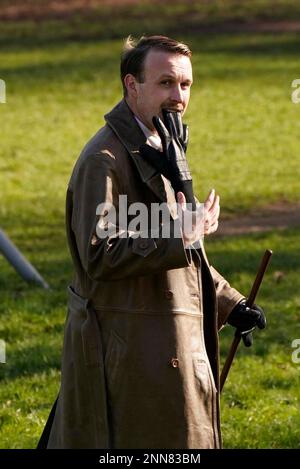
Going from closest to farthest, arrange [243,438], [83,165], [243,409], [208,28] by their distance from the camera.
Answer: [83,165] → [243,438] → [243,409] → [208,28]

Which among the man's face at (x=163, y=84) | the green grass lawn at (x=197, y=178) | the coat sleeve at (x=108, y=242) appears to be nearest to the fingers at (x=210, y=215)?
the coat sleeve at (x=108, y=242)

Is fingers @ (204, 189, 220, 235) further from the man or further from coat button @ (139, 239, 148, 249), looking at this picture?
coat button @ (139, 239, 148, 249)

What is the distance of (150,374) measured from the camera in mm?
4543

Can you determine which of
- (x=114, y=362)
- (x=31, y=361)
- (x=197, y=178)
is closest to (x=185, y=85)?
(x=114, y=362)

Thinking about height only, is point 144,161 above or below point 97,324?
above

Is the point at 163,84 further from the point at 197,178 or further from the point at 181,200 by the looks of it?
the point at 197,178

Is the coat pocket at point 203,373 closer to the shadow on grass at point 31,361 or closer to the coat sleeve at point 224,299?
the coat sleeve at point 224,299

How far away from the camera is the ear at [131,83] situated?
4.59 metres

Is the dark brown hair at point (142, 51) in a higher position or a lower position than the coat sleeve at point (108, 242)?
higher

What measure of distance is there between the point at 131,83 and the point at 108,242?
609 mm

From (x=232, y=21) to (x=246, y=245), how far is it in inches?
811

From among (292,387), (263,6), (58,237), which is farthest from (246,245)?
(263,6)

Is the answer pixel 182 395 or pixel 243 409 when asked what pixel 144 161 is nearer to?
pixel 182 395

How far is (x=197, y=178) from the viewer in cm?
1605
